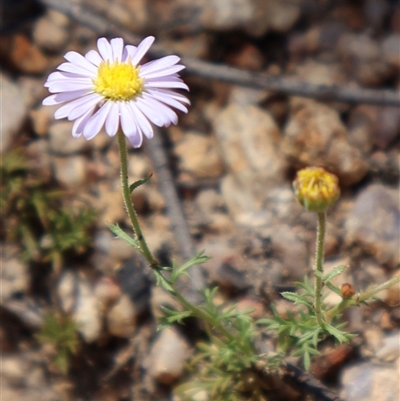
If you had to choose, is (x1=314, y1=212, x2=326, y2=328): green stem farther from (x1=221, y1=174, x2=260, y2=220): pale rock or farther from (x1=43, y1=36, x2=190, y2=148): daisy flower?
(x1=221, y1=174, x2=260, y2=220): pale rock

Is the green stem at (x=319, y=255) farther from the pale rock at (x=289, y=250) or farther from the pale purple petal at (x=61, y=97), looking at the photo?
the pale purple petal at (x=61, y=97)

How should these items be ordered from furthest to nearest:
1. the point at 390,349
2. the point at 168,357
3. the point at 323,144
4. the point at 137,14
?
1. the point at 137,14
2. the point at 323,144
3. the point at 168,357
4. the point at 390,349

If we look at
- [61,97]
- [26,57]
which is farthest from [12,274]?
[61,97]

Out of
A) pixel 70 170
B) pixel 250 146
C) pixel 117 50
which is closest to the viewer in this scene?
pixel 117 50

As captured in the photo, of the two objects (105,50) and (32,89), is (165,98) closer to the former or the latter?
(105,50)

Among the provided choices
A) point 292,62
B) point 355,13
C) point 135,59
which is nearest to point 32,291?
point 135,59

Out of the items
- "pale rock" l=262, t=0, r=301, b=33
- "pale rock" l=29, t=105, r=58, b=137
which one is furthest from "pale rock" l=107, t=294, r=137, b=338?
"pale rock" l=262, t=0, r=301, b=33

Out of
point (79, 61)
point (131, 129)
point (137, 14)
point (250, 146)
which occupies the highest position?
point (137, 14)

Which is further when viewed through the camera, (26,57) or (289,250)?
(26,57)
